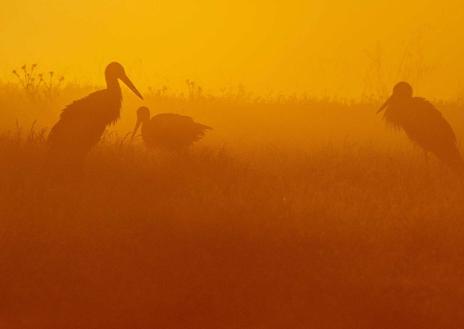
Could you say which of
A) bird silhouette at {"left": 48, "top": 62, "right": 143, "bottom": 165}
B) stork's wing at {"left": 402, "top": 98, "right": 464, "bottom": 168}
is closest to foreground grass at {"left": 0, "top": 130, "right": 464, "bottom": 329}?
bird silhouette at {"left": 48, "top": 62, "right": 143, "bottom": 165}

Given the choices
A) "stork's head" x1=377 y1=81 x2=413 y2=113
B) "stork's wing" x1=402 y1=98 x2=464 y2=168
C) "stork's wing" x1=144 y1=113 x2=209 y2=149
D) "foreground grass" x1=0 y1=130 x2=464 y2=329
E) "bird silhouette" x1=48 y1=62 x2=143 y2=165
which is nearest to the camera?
"foreground grass" x1=0 y1=130 x2=464 y2=329

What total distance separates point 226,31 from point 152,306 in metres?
31.7

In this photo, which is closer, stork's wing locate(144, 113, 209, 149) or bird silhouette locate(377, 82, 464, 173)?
bird silhouette locate(377, 82, 464, 173)

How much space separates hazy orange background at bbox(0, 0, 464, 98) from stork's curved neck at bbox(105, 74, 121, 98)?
14.1 m

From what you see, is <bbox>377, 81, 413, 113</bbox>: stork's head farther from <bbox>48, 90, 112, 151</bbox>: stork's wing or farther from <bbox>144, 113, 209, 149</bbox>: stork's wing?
<bbox>48, 90, 112, 151</bbox>: stork's wing

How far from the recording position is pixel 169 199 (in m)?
8.61

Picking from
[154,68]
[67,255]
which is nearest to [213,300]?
[67,255]

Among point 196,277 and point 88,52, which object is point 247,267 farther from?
point 88,52

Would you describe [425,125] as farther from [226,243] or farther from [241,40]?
[241,40]

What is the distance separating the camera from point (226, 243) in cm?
736

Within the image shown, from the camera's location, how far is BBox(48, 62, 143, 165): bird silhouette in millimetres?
9594

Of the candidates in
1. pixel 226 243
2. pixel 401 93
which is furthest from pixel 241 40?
pixel 226 243

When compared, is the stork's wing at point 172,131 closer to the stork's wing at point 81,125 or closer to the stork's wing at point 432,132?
the stork's wing at point 81,125

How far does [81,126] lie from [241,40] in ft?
89.0
